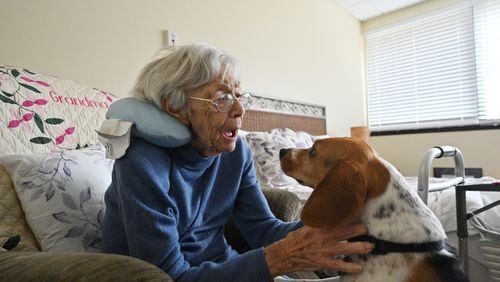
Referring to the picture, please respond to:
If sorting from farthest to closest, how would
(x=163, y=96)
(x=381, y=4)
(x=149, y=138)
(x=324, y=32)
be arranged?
1. (x=381, y=4)
2. (x=324, y=32)
3. (x=163, y=96)
4. (x=149, y=138)

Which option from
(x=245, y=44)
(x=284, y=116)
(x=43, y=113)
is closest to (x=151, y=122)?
(x=43, y=113)

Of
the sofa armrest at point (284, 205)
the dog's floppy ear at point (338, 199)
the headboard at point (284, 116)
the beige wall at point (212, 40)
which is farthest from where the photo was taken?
the headboard at point (284, 116)

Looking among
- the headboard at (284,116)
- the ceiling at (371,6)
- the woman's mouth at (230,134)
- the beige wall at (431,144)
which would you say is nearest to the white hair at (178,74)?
the woman's mouth at (230,134)

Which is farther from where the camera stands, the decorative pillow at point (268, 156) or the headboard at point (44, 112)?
the decorative pillow at point (268, 156)

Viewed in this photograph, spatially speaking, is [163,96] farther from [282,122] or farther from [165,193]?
[282,122]

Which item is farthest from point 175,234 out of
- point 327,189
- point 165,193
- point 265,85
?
point 265,85

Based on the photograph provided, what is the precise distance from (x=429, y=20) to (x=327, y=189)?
3934mm

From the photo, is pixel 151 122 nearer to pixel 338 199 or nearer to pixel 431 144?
pixel 338 199

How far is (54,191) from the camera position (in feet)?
2.99

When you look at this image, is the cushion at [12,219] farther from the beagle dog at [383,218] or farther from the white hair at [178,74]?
the beagle dog at [383,218]

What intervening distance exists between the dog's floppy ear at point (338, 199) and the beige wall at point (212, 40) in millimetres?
1410

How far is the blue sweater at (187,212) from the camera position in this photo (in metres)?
0.75

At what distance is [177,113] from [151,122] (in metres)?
0.14

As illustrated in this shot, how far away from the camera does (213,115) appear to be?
3.24 feet
